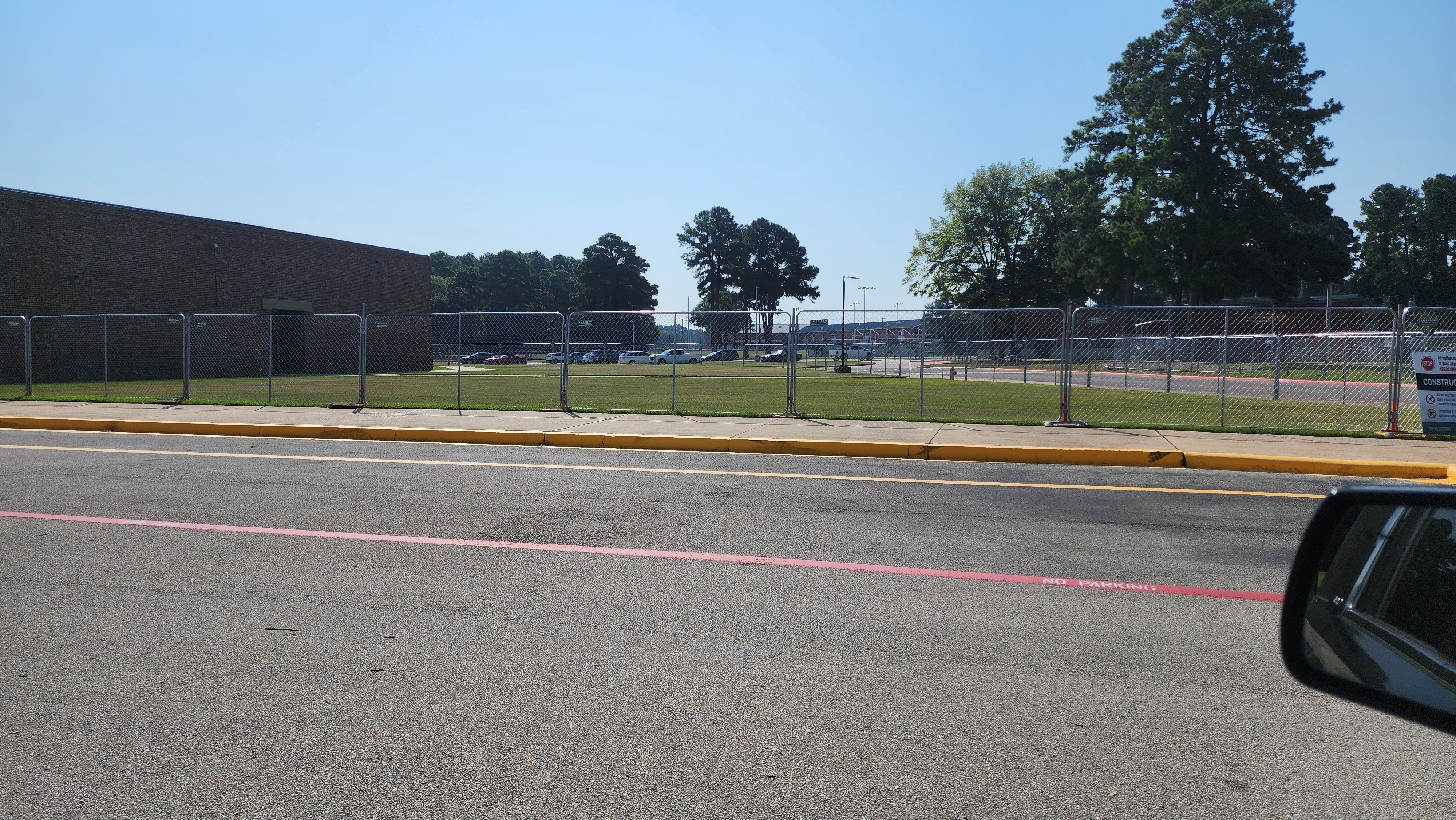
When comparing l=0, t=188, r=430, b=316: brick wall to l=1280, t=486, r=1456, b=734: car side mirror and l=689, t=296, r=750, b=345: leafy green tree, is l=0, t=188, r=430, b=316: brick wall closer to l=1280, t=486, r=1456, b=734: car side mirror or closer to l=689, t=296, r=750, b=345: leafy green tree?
l=689, t=296, r=750, b=345: leafy green tree

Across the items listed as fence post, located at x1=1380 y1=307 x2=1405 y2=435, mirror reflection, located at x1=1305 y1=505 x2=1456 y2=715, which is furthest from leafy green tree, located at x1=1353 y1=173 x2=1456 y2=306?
mirror reflection, located at x1=1305 y1=505 x2=1456 y2=715

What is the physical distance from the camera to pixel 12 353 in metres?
30.6

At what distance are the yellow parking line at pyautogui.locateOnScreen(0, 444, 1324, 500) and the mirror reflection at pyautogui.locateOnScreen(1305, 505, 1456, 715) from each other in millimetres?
7896

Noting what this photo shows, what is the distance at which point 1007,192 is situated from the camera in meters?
79.2

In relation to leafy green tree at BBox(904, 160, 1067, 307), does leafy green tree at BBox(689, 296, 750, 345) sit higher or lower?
lower

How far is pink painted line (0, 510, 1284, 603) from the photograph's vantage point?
5.51m

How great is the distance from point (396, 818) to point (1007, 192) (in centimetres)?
8258

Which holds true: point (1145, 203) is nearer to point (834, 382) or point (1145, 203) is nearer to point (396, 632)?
point (834, 382)

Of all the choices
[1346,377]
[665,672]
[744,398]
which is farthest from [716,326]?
[1346,377]

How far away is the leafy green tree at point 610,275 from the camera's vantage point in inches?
4500

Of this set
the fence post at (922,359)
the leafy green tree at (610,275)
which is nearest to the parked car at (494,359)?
the fence post at (922,359)

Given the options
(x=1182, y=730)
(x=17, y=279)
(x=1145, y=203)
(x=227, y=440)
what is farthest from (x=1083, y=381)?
(x=17, y=279)

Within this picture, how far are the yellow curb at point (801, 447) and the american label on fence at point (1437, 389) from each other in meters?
2.73

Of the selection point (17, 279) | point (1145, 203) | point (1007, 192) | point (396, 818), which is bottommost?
point (396, 818)
